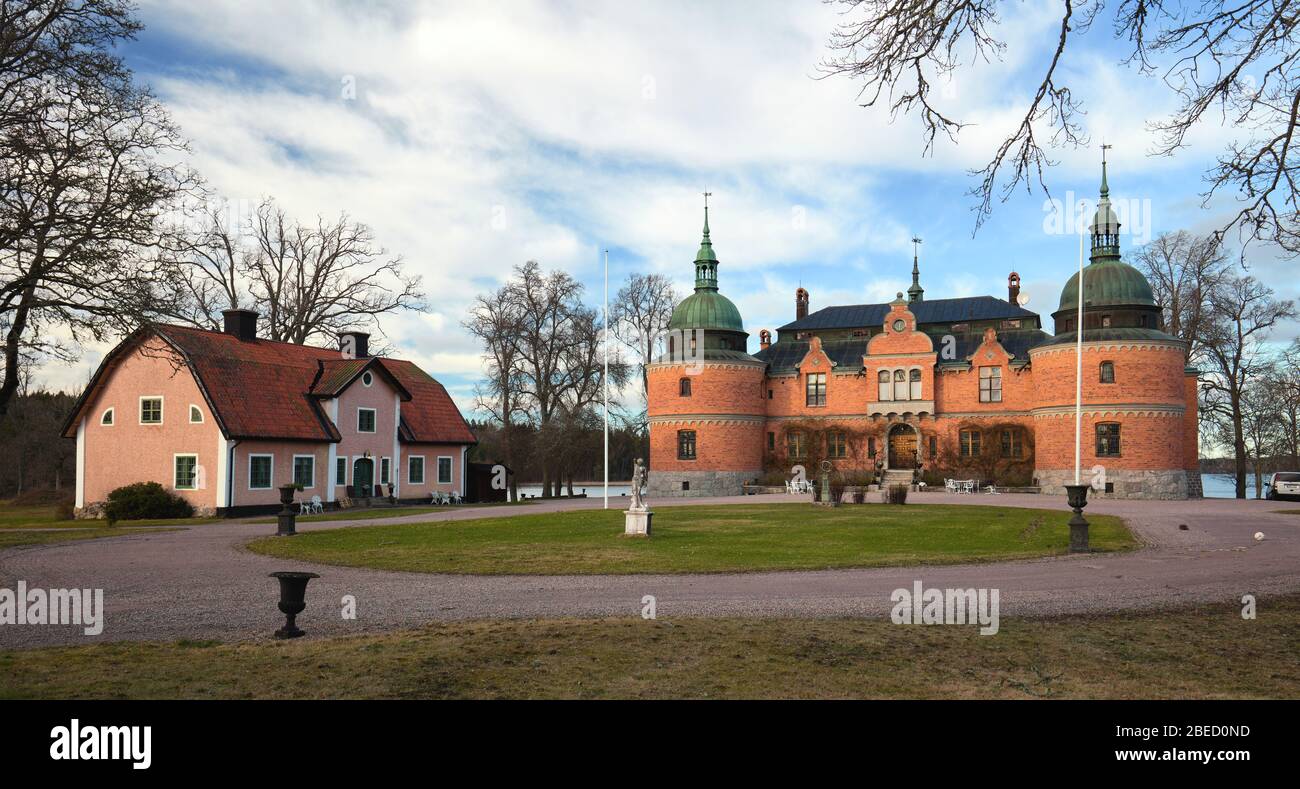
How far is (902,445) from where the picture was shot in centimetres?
5119

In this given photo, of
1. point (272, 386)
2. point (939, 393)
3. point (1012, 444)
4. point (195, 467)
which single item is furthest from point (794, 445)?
point (195, 467)

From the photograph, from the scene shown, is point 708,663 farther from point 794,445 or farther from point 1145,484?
point 794,445

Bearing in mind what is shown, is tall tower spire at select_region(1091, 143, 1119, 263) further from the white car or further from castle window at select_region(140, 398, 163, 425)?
castle window at select_region(140, 398, 163, 425)

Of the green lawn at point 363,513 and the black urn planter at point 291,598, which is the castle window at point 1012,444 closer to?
the green lawn at point 363,513

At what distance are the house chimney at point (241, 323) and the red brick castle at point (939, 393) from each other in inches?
868

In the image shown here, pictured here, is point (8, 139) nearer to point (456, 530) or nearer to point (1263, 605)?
point (456, 530)

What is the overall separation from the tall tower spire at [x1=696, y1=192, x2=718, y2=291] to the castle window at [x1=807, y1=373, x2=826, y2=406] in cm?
787

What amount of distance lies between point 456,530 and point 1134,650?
61.8 feet

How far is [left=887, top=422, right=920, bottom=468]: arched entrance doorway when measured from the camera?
1998 inches

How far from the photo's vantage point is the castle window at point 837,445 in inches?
2032

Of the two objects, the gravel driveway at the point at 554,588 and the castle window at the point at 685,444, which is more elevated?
the castle window at the point at 685,444

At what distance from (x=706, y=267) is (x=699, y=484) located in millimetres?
13005

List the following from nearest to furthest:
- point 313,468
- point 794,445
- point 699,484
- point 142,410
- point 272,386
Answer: point 142,410, point 272,386, point 313,468, point 699,484, point 794,445

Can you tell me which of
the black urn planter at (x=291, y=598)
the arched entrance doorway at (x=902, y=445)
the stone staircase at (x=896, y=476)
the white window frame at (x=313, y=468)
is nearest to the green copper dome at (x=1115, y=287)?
the arched entrance doorway at (x=902, y=445)
